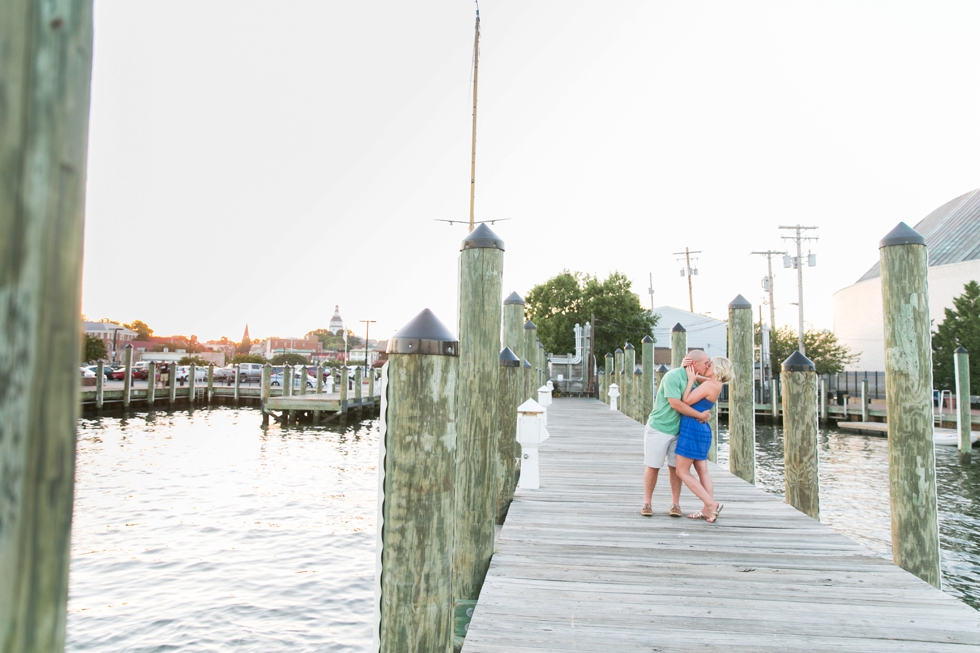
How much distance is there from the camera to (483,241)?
4605 mm

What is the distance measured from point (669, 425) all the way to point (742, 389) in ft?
9.35

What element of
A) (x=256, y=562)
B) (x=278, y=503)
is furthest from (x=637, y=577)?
(x=278, y=503)

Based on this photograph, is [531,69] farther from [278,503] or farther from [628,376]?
[278,503]

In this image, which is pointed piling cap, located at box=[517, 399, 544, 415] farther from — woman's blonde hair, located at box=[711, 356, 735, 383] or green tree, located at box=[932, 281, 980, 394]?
green tree, located at box=[932, 281, 980, 394]

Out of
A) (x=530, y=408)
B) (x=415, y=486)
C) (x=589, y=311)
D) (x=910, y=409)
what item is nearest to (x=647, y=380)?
(x=530, y=408)

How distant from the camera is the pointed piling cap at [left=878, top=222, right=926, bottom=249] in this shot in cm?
437

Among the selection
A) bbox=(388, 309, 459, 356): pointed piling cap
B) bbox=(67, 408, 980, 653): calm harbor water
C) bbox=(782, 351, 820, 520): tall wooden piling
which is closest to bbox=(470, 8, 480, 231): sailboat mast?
bbox=(67, 408, 980, 653): calm harbor water

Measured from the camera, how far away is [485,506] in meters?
4.43

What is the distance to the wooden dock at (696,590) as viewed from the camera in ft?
10.3

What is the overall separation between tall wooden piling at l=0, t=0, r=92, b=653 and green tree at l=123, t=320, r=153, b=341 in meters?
142

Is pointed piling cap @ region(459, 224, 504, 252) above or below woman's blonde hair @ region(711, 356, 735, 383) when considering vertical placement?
above

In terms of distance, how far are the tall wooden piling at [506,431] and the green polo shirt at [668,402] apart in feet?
4.76

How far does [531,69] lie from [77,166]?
17.6 metres

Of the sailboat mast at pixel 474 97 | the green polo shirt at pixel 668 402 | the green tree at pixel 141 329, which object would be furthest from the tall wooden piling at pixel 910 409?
the green tree at pixel 141 329
